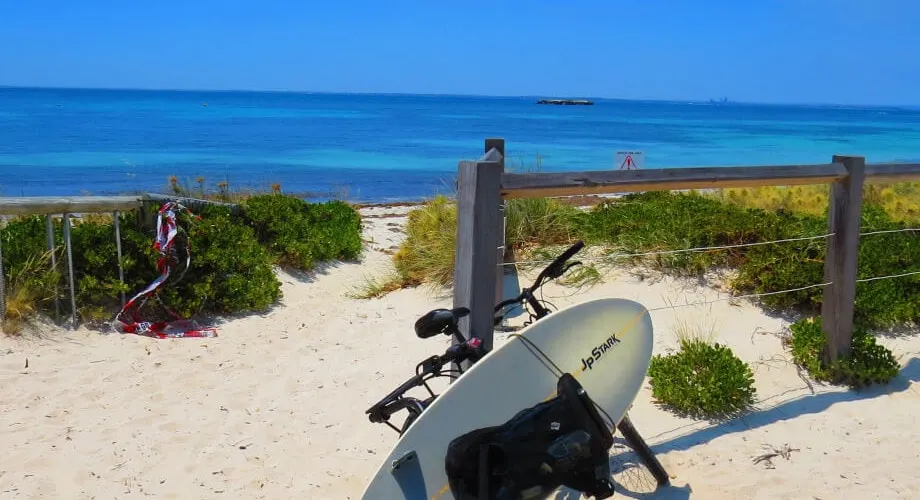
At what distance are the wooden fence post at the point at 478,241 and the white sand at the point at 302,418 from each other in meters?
1.15

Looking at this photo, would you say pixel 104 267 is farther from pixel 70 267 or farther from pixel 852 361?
pixel 852 361

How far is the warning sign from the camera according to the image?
705cm

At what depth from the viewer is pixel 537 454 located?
8.23ft

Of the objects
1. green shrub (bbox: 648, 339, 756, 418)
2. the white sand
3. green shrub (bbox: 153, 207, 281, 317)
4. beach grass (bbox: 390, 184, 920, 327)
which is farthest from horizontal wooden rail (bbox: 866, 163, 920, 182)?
green shrub (bbox: 153, 207, 281, 317)

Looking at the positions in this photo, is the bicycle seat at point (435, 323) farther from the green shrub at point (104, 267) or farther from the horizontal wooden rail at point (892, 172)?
the green shrub at point (104, 267)

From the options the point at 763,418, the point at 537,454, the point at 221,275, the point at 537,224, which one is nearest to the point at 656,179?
the point at 763,418

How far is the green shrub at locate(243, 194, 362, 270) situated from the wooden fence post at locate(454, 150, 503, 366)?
4.94 meters

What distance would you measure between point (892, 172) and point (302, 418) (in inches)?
169

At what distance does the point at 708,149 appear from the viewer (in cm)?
4709

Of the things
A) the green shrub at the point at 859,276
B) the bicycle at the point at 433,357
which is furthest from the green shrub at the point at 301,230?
the bicycle at the point at 433,357

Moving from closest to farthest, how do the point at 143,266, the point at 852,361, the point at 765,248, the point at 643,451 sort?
the point at 643,451, the point at 852,361, the point at 765,248, the point at 143,266

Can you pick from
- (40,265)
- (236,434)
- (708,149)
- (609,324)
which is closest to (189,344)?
(40,265)

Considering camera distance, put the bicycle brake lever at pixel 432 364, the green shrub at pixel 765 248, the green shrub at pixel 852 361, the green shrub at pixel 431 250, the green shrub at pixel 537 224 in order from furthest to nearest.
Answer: the green shrub at pixel 537 224
the green shrub at pixel 431 250
the green shrub at pixel 765 248
the green shrub at pixel 852 361
the bicycle brake lever at pixel 432 364

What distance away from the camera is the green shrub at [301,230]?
8.84 meters
